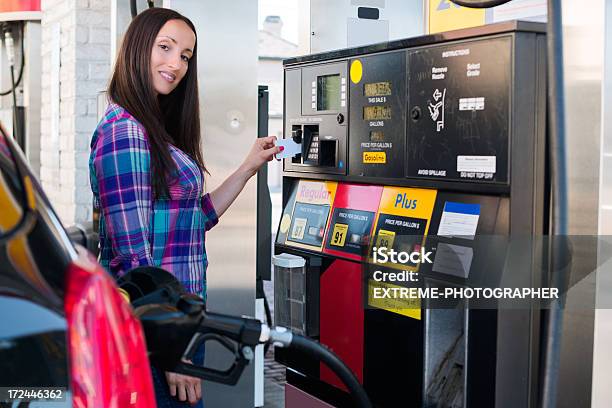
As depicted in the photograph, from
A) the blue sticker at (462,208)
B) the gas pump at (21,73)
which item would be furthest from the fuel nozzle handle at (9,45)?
the blue sticker at (462,208)

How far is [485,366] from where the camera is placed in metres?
2.23

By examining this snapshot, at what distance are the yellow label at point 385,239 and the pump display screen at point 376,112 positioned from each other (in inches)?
13.5

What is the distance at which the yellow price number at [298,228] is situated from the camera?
2.98 meters

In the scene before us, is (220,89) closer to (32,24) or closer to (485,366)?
(485,366)

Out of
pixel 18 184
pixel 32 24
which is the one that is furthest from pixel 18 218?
pixel 32 24

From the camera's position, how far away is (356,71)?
2.73 meters

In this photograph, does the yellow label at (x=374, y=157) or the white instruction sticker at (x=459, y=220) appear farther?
the yellow label at (x=374, y=157)

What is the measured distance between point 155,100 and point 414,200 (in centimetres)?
83

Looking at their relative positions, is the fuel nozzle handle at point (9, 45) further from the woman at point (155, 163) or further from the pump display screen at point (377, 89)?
the pump display screen at point (377, 89)

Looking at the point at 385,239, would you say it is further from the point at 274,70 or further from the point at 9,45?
the point at 274,70

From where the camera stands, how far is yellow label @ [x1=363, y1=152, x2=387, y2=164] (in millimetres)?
2613

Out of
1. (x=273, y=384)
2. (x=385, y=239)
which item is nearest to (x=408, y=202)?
(x=385, y=239)

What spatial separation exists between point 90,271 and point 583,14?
158 cm

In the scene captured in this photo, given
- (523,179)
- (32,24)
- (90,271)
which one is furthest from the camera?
(32,24)
